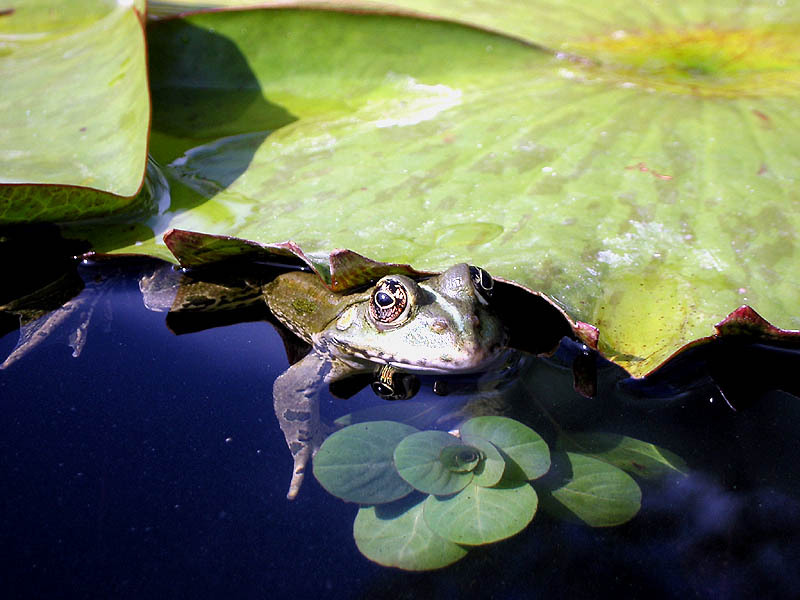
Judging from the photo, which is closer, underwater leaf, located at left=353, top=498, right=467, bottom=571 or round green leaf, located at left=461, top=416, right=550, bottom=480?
underwater leaf, located at left=353, top=498, right=467, bottom=571

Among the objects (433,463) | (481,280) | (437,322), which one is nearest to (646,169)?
(481,280)

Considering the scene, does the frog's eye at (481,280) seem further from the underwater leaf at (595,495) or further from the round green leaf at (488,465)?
the underwater leaf at (595,495)

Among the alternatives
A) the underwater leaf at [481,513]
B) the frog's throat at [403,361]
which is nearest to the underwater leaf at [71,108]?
the frog's throat at [403,361]

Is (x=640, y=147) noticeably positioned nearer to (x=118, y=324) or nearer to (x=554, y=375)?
(x=554, y=375)

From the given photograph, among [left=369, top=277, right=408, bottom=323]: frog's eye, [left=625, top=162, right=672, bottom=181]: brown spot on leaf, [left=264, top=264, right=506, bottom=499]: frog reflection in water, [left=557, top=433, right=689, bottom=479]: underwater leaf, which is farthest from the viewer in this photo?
[left=625, top=162, right=672, bottom=181]: brown spot on leaf

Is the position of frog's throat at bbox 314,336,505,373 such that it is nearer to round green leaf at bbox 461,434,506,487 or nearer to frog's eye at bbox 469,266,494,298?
frog's eye at bbox 469,266,494,298

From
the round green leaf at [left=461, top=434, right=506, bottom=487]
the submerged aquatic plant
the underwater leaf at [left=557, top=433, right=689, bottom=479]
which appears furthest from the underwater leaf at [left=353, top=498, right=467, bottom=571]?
the underwater leaf at [left=557, top=433, right=689, bottom=479]

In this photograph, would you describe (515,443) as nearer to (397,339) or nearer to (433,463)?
(433,463)
